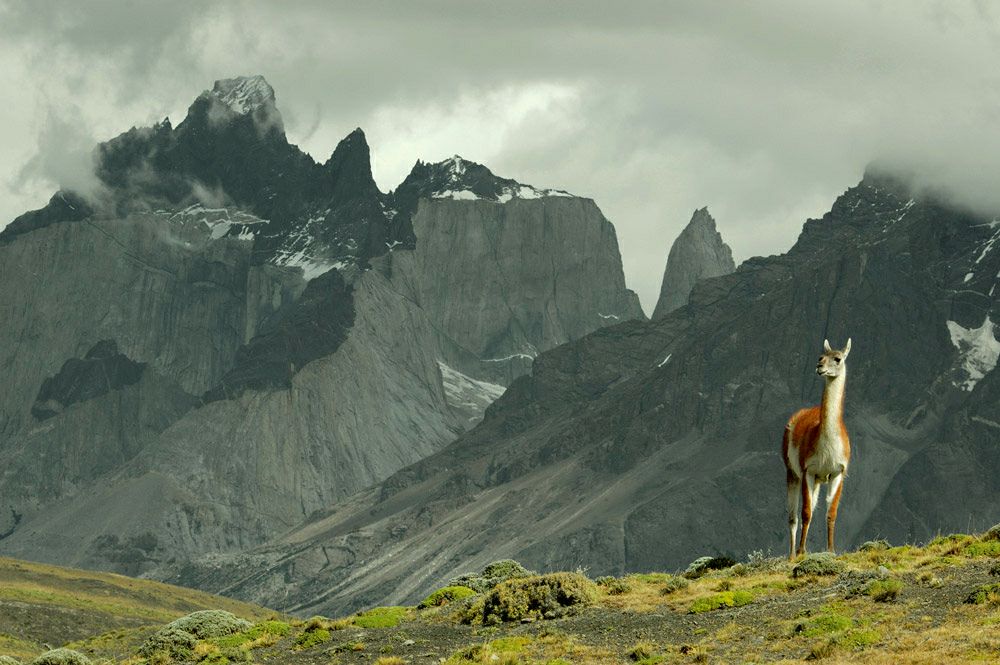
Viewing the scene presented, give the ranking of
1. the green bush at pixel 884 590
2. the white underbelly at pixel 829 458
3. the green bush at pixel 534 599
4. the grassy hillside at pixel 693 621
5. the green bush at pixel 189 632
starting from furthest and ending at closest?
the green bush at pixel 189 632 < the green bush at pixel 534 599 < the white underbelly at pixel 829 458 < the green bush at pixel 884 590 < the grassy hillside at pixel 693 621

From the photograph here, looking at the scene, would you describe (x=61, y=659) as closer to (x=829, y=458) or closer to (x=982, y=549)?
(x=829, y=458)

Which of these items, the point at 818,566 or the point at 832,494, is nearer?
the point at 818,566

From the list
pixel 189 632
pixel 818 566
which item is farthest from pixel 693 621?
pixel 189 632

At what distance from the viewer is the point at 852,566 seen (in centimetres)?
5228

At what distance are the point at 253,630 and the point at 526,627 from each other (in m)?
10.6

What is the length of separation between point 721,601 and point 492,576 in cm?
1636

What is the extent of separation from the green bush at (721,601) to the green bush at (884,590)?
3823 mm

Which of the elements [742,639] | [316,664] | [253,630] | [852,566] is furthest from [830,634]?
[253,630]

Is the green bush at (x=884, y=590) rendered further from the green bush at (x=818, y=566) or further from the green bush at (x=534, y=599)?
the green bush at (x=534, y=599)

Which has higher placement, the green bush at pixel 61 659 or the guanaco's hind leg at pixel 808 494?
the guanaco's hind leg at pixel 808 494


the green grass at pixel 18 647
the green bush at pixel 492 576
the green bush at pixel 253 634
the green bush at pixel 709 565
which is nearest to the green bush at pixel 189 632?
the green bush at pixel 253 634

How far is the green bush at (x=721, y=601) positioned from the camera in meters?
49.1

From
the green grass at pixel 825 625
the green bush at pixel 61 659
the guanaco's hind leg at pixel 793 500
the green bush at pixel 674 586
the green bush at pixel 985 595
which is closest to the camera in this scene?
the green grass at pixel 825 625

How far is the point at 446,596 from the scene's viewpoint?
58.4m
